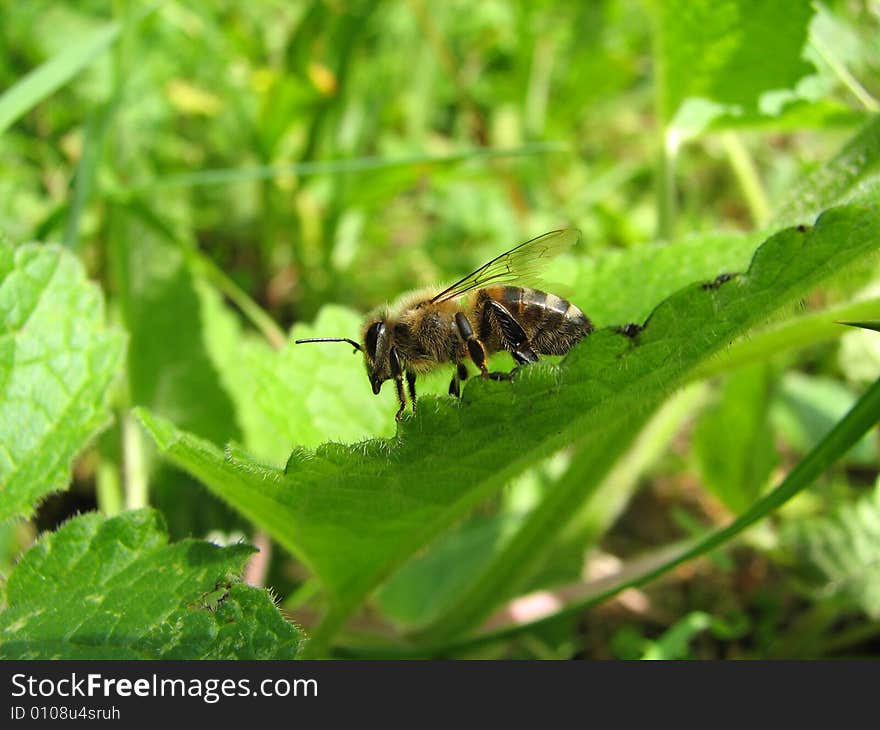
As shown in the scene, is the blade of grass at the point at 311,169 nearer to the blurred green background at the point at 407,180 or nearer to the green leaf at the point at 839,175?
the blurred green background at the point at 407,180

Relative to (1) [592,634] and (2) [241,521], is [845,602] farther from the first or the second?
(2) [241,521]

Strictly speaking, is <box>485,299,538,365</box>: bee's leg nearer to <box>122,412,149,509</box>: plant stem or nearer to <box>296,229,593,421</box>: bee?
<box>296,229,593,421</box>: bee

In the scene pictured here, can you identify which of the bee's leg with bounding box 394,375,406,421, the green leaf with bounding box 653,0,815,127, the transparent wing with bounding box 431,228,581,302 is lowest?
the bee's leg with bounding box 394,375,406,421

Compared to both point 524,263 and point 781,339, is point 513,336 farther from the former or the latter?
point 781,339

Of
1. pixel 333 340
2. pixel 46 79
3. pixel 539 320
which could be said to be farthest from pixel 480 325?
pixel 46 79

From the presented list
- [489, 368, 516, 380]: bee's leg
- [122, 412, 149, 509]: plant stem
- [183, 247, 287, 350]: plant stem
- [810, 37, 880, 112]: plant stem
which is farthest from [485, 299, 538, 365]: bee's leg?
[122, 412, 149, 509]: plant stem

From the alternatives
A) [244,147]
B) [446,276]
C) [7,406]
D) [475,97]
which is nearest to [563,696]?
[7,406]

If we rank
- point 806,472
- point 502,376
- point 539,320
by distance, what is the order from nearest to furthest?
point 502,376 → point 806,472 → point 539,320
